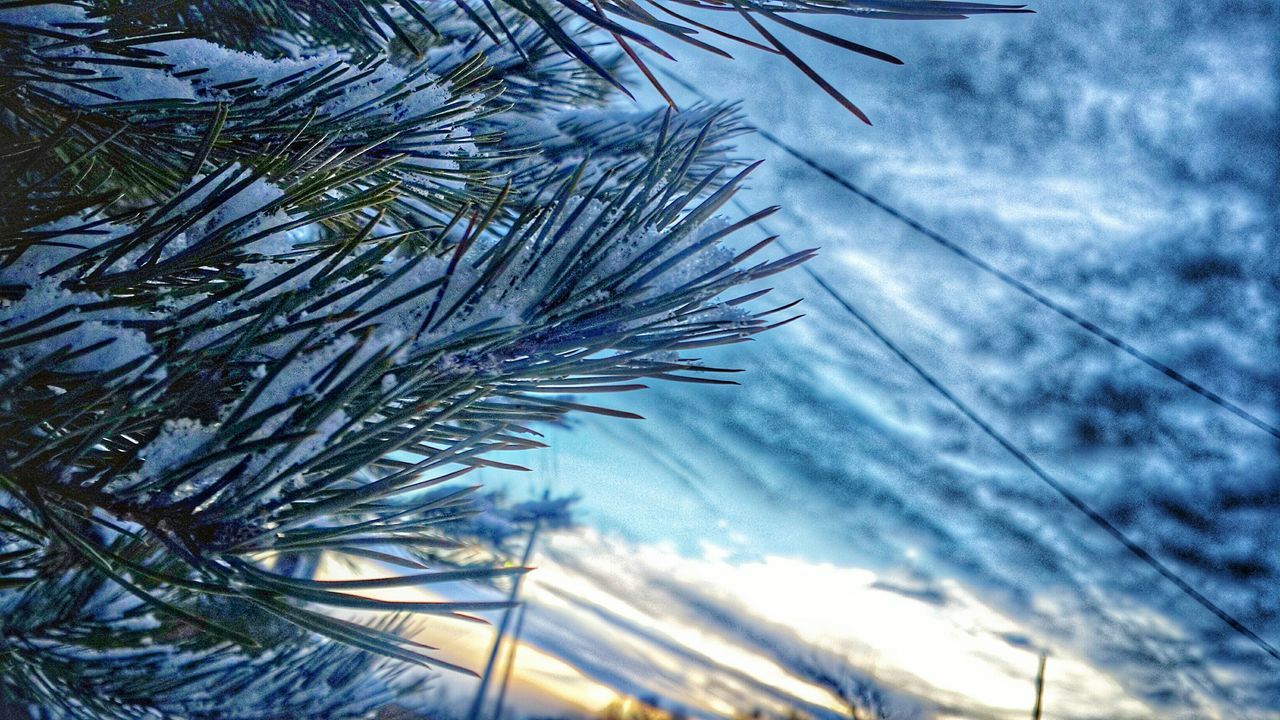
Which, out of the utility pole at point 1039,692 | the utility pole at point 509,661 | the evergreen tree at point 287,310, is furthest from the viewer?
the utility pole at point 509,661

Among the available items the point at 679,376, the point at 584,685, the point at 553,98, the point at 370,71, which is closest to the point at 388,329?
the point at 679,376

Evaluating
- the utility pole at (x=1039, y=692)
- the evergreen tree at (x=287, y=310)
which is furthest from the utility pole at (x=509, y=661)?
the evergreen tree at (x=287, y=310)

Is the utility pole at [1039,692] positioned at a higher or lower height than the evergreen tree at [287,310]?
higher

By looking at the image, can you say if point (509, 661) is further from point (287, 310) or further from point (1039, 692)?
point (287, 310)

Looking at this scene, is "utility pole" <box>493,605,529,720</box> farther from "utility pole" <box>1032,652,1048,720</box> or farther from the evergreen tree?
the evergreen tree

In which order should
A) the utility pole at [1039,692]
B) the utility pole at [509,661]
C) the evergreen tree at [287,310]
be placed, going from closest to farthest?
the evergreen tree at [287,310]
the utility pole at [1039,692]
the utility pole at [509,661]

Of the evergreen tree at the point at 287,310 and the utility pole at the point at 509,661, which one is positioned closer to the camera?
the evergreen tree at the point at 287,310

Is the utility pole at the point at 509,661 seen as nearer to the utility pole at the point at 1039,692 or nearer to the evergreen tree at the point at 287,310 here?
the utility pole at the point at 1039,692

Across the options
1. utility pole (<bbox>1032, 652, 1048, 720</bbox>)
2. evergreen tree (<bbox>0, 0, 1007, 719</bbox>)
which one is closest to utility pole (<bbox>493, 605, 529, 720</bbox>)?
utility pole (<bbox>1032, 652, 1048, 720</bbox>)

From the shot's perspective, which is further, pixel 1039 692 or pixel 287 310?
pixel 1039 692

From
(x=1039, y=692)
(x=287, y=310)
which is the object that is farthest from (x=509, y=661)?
(x=287, y=310)

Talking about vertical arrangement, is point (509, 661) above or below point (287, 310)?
above
